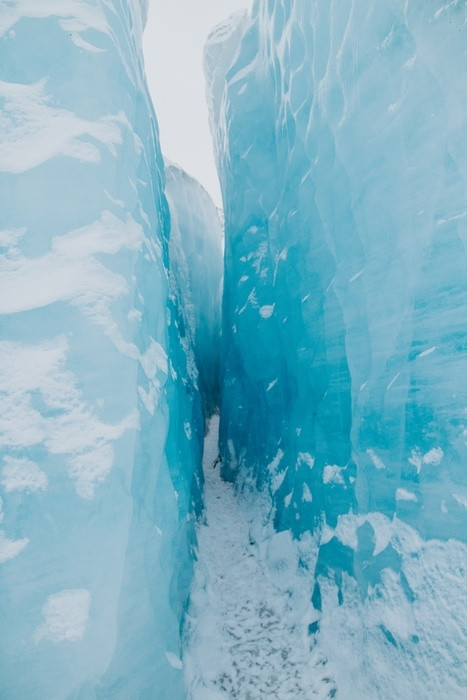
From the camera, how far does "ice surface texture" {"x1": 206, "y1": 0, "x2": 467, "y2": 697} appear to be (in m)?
2.90

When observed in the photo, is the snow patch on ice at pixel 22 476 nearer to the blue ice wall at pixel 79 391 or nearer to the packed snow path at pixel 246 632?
the blue ice wall at pixel 79 391

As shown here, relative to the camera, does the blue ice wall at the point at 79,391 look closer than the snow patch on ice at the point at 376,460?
Yes

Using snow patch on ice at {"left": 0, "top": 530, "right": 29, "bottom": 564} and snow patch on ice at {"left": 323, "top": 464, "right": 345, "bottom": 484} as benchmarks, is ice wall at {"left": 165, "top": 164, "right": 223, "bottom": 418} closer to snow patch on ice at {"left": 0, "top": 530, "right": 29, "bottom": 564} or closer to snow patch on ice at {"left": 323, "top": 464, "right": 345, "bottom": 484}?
snow patch on ice at {"left": 323, "top": 464, "right": 345, "bottom": 484}

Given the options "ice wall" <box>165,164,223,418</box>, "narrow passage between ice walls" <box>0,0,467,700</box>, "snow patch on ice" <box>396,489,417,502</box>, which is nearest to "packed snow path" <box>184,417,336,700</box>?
"narrow passage between ice walls" <box>0,0,467,700</box>

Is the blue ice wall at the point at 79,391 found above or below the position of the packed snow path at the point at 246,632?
above

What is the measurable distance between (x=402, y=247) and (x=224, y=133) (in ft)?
22.8

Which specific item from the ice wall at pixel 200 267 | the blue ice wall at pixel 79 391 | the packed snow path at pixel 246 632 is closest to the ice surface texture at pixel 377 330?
the packed snow path at pixel 246 632

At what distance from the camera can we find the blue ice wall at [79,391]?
240 cm

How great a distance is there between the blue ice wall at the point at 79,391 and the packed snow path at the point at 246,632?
34cm

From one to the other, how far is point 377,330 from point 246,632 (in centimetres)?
351

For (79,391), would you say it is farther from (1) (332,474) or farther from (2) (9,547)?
(1) (332,474)

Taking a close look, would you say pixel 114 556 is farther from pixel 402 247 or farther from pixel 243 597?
pixel 402 247

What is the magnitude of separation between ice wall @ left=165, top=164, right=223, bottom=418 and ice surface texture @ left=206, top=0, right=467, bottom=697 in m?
5.38

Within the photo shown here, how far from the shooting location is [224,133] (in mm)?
8625
